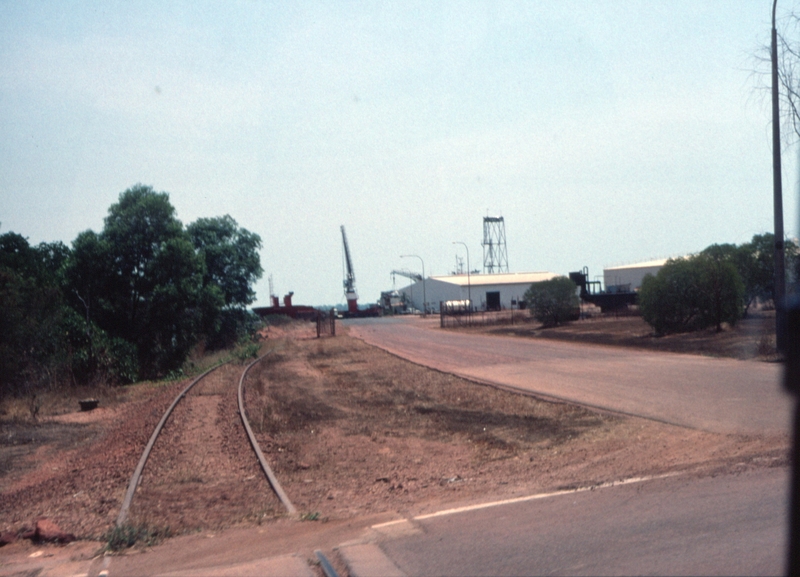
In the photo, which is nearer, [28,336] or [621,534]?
[621,534]

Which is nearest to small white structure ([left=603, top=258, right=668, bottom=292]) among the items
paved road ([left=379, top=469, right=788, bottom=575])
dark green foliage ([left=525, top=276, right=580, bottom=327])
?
dark green foliage ([left=525, top=276, right=580, bottom=327])

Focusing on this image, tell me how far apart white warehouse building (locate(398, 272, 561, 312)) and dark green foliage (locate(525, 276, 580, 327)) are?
4554 cm

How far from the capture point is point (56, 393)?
22844mm

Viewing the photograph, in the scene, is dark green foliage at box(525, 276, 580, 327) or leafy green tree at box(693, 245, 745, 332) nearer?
leafy green tree at box(693, 245, 745, 332)

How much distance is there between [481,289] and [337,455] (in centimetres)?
9929

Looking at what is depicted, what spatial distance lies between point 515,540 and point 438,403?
11.2 metres

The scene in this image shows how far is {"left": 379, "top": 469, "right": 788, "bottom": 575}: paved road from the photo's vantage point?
18.0 ft

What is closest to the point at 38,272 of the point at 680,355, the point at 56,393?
the point at 56,393

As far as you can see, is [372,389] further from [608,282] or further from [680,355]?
[608,282]

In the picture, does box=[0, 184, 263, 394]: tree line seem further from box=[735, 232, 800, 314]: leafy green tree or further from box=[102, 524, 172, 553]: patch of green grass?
box=[735, 232, 800, 314]: leafy green tree

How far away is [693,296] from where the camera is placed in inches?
1248

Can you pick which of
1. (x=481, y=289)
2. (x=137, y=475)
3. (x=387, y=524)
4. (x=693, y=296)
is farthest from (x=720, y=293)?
(x=481, y=289)

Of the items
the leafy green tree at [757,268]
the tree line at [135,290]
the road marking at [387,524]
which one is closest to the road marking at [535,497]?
the road marking at [387,524]

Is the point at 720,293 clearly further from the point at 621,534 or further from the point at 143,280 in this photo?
the point at 621,534
